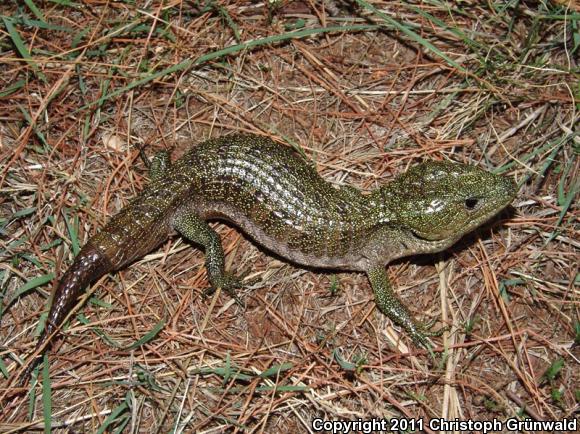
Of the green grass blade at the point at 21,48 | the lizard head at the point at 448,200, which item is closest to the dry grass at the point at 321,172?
the green grass blade at the point at 21,48

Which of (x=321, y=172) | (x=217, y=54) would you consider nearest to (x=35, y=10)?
(x=217, y=54)

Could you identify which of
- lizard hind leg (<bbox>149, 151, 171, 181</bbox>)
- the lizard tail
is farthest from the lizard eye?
the lizard tail

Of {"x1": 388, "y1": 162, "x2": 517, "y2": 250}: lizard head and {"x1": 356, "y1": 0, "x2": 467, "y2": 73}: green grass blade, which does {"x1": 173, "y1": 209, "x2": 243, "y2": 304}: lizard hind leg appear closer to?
{"x1": 388, "y1": 162, "x2": 517, "y2": 250}: lizard head

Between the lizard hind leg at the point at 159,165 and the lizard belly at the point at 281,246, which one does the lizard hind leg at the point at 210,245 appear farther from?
the lizard hind leg at the point at 159,165

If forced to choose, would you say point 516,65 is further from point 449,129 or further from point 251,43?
point 251,43

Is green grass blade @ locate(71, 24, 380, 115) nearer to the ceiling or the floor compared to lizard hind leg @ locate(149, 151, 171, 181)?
nearer to the ceiling

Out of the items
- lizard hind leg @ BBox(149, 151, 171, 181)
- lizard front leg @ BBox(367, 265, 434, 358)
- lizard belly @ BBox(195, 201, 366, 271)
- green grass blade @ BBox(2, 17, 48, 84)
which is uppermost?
green grass blade @ BBox(2, 17, 48, 84)

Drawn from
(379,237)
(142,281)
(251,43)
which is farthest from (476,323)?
(251,43)
